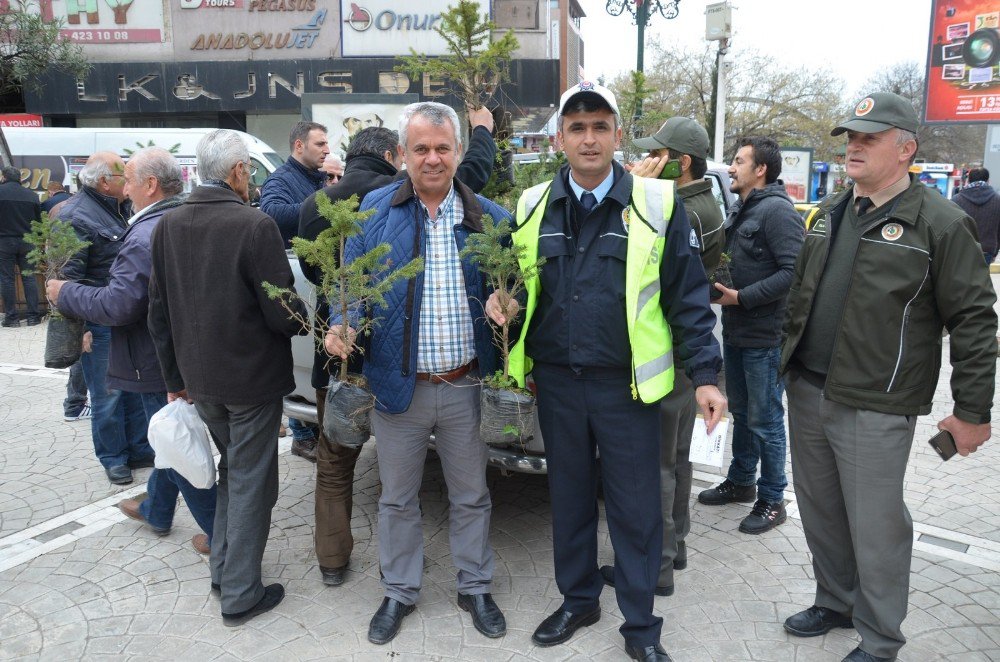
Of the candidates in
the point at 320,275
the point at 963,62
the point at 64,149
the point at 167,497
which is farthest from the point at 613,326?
the point at 963,62

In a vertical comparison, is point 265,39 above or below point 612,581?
above

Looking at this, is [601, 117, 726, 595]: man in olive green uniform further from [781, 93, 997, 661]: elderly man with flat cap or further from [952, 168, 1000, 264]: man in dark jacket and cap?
[952, 168, 1000, 264]: man in dark jacket and cap

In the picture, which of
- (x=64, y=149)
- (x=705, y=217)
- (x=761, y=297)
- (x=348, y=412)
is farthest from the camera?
(x=64, y=149)

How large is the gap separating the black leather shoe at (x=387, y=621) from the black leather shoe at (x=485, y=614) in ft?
0.92

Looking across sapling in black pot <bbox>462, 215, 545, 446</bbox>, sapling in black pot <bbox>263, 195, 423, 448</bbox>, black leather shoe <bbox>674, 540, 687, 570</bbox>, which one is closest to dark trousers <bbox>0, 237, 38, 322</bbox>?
sapling in black pot <bbox>263, 195, 423, 448</bbox>

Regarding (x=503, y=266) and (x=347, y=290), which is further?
(x=347, y=290)

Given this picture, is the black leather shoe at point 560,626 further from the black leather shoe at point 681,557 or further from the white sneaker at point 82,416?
the white sneaker at point 82,416

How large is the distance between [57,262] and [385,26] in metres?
19.6

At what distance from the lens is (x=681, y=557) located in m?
3.76

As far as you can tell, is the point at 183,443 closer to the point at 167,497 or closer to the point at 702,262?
the point at 167,497

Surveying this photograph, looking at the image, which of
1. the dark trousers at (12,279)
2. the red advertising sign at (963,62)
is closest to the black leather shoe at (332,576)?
the dark trousers at (12,279)

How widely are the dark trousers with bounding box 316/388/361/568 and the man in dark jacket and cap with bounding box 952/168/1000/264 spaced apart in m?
10.1

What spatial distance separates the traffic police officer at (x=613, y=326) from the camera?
2.86 m

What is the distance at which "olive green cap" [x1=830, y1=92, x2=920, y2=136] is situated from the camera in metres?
2.75
